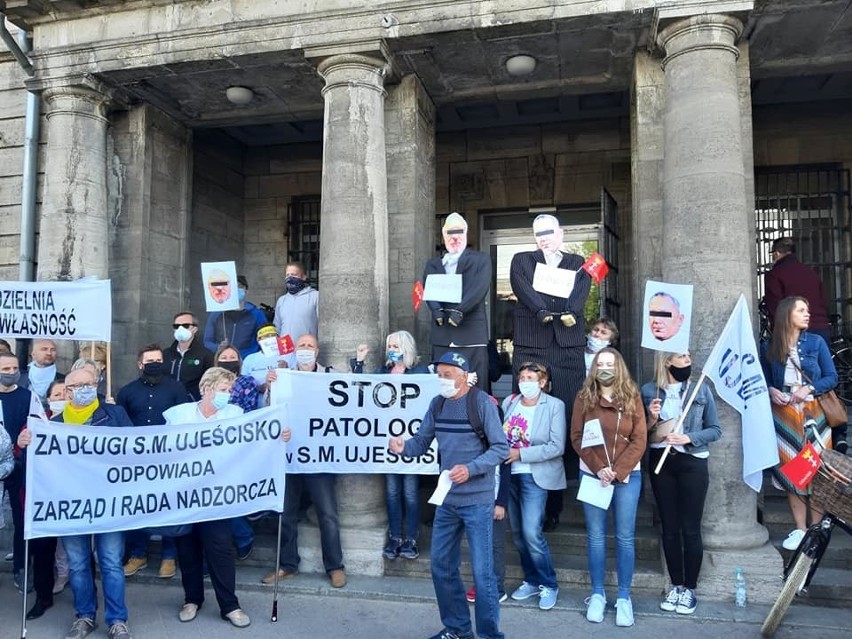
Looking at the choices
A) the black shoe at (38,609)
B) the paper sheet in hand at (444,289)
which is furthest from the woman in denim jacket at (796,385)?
the black shoe at (38,609)

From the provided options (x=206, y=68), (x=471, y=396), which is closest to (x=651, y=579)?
(x=471, y=396)

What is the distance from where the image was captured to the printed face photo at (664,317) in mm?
5492

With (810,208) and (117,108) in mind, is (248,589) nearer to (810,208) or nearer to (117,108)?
(117,108)

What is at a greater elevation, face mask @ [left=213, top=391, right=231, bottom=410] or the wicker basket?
face mask @ [left=213, top=391, right=231, bottom=410]

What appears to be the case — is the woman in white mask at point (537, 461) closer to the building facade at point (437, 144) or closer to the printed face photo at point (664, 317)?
the printed face photo at point (664, 317)

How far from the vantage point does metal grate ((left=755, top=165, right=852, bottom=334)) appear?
31.8 feet

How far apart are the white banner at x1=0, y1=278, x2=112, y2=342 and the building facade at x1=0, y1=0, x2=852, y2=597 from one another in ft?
4.79

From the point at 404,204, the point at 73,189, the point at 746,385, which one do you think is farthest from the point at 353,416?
the point at 73,189

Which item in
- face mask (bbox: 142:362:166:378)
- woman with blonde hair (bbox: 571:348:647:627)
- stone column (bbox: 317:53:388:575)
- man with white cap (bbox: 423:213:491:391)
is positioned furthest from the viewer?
stone column (bbox: 317:53:388:575)

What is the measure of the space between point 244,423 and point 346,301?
73.5 inches

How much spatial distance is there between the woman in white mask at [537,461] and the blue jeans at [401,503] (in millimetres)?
1060

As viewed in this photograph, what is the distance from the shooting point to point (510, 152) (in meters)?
10.8

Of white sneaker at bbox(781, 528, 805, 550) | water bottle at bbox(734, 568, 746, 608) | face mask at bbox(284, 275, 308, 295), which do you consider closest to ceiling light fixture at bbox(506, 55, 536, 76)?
face mask at bbox(284, 275, 308, 295)

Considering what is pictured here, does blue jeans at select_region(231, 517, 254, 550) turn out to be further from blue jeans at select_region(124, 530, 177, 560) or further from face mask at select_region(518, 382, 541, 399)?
face mask at select_region(518, 382, 541, 399)
